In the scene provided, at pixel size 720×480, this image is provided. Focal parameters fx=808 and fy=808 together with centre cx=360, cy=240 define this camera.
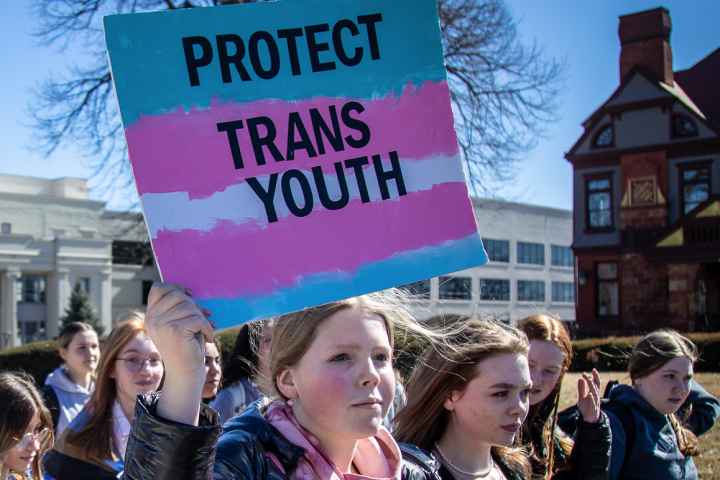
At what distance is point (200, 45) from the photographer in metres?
1.95

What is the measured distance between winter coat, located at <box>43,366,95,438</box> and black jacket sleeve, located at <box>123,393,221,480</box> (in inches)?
171

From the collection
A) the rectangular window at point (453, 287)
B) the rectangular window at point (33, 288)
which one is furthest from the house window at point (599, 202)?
the rectangular window at point (33, 288)

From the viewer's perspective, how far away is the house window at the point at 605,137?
31844 mm

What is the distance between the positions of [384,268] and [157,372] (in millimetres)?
Answer: 2364

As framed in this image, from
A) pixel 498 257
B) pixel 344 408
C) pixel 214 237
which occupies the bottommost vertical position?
pixel 498 257

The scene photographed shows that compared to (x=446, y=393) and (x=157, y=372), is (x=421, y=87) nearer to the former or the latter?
(x=446, y=393)

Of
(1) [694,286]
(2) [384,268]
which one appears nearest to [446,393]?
(2) [384,268]

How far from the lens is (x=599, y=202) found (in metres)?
32.4

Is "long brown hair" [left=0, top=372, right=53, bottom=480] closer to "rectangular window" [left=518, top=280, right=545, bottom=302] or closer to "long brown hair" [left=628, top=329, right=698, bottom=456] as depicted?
"long brown hair" [left=628, top=329, right=698, bottom=456]

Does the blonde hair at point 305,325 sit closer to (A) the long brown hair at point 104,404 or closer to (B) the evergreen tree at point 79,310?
(A) the long brown hair at point 104,404

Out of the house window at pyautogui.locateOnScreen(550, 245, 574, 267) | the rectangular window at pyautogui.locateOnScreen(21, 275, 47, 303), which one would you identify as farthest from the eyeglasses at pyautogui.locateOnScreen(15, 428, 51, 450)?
the house window at pyautogui.locateOnScreen(550, 245, 574, 267)

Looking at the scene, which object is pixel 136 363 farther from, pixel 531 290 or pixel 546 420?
pixel 531 290

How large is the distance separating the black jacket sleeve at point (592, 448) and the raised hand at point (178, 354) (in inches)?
99.4

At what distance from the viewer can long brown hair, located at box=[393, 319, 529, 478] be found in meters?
3.10
